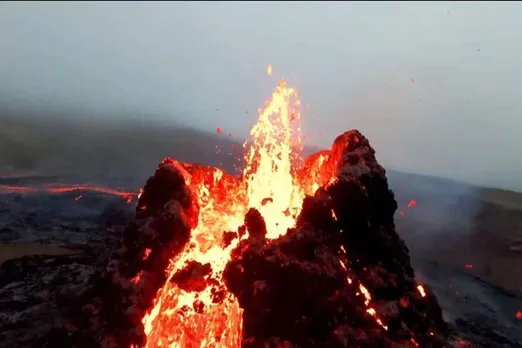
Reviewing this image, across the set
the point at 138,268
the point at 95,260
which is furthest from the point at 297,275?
the point at 95,260

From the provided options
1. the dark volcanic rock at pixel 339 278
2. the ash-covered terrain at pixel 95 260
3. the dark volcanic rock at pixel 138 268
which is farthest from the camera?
the ash-covered terrain at pixel 95 260

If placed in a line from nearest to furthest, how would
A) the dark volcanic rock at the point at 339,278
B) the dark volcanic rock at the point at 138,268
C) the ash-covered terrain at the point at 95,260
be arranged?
the dark volcanic rock at the point at 339,278 → the dark volcanic rock at the point at 138,268 → the ash-covered terrain at the point at 95,260

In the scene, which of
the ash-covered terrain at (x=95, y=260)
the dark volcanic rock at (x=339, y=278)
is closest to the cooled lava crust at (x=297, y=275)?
the dark volcanic rock at (x=339, y=278)

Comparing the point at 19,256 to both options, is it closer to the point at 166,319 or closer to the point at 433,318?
the point at 166,319

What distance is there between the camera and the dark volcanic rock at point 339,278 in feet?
47.9

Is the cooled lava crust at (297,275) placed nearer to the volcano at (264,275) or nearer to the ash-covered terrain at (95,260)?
the volcano at (264,275)

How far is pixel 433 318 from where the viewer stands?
62.0ft

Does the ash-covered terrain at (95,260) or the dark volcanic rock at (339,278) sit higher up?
the dark volcanic rock at (339,278)

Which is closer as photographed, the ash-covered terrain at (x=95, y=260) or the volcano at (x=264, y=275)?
the volcano at (x=264, y=275)

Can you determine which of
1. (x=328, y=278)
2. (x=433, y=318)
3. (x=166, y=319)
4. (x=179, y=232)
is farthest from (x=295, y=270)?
(x=433, y=318)

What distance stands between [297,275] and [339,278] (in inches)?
62.2

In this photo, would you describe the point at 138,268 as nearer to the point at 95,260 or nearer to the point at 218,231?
the point at 218,231

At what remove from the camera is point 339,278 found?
15.4m

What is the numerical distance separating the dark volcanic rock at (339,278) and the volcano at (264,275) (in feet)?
0.12
